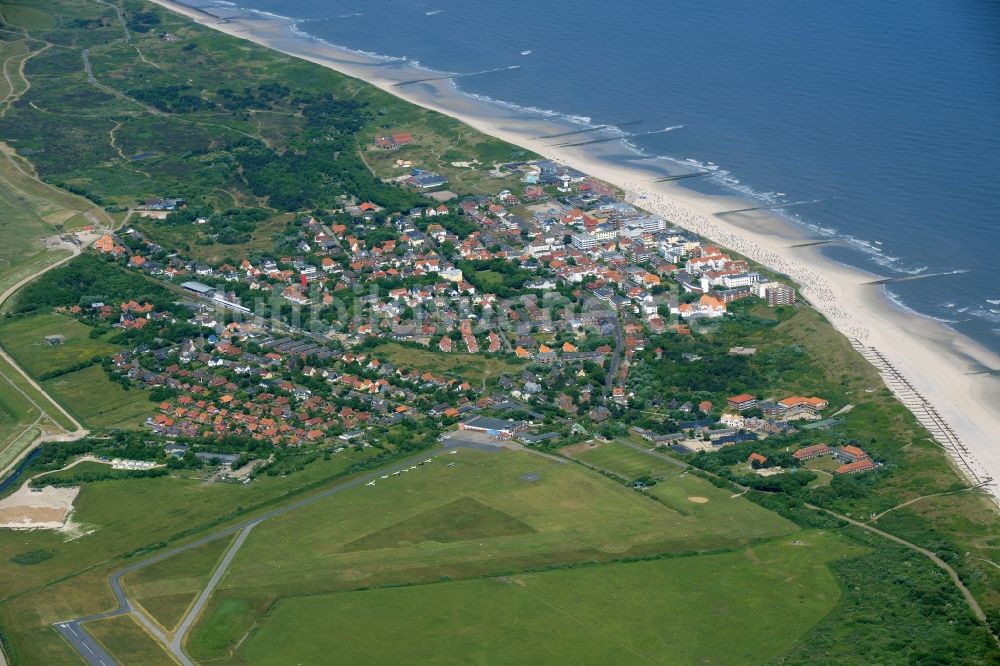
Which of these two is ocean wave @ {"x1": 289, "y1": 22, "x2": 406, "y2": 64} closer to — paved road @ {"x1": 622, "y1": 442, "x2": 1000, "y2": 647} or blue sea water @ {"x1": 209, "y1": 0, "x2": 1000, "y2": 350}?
blue sea water @ {"x1": 209, "y1": 0, "x2": 1000, "y2": 350}

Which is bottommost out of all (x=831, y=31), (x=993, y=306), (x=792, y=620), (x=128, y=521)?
(x=128, y=521)

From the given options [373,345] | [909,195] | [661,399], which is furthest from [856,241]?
[373,345]

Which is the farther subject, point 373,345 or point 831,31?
point 831,31

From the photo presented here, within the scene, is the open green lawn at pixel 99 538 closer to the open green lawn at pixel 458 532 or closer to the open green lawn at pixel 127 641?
the open green lawn at pixel 127 641

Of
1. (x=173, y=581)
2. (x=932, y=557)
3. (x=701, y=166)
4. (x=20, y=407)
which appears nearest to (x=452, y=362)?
(x=20, y=407)

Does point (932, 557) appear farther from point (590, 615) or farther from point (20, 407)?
point (20, 407)

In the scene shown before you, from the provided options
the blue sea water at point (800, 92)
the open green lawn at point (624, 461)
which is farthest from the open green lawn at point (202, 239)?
the open green lawn at point (624, 461)

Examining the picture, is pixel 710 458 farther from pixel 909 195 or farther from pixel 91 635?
pixel 909 195
